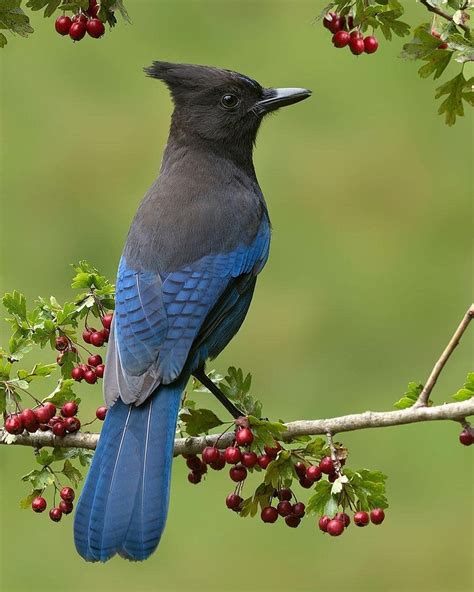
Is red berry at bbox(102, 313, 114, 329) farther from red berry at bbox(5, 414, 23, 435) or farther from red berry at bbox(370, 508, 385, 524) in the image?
red berry at bbox(370, 508, 385, 524)

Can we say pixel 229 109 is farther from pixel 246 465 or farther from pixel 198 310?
A: pixel 246 465

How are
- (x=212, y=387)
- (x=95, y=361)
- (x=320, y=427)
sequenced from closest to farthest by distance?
1. (x=320, y=427)
2. (x=95, y=361)
3. (x=212, y=387)

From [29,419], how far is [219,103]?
166cm

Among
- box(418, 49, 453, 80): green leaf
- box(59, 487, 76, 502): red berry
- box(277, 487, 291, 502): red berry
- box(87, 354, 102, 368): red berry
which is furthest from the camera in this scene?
box(87, 354, 102, 368): red berry

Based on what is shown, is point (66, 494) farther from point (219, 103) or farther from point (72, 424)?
point (219, 103)

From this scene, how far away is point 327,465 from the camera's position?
142 inches

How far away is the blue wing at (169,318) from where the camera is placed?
4.00 m

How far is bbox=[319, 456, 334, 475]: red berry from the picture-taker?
3.60 m

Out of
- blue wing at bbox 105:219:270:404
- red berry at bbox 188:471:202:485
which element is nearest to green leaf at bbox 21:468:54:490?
blue wing at bbox 105:219:270:404

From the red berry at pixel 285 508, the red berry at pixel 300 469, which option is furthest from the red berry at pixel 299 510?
the red berry at pixel 300 469

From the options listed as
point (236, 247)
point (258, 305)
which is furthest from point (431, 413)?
point (258, 305)

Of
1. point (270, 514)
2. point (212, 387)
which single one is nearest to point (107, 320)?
point (212, 387)

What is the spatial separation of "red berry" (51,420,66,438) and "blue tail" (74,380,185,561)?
0.11 meters

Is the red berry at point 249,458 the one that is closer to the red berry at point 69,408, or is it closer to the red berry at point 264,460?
the red berry at point 264,460
